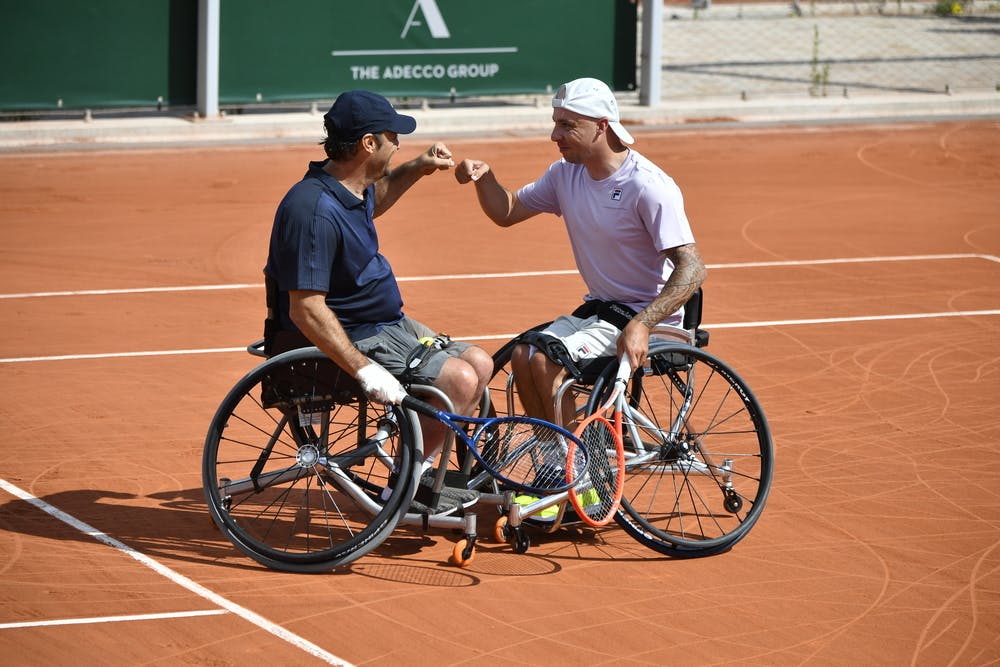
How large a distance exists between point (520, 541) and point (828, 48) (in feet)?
60.9

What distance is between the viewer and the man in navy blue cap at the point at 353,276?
5.80 m

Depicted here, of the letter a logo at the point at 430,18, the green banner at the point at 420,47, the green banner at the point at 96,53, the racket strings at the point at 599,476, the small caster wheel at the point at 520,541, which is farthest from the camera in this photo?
the letter a logo at the point at 430,18

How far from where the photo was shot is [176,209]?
13.6 meters

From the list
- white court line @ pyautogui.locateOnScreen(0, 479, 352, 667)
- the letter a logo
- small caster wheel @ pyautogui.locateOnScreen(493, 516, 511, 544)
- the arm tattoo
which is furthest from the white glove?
the letter a logo

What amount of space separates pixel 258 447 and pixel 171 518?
0.64m

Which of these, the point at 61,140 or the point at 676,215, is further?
the point at 61,140

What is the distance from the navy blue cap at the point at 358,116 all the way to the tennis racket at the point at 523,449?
1.13 m

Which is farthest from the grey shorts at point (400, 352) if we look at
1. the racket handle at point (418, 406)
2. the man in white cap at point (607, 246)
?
the man in white cap at point (607, 246)

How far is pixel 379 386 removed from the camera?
5.72m

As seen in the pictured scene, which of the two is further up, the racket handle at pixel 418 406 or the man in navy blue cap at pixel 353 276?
the man in navy blue cap at pixel 353 276

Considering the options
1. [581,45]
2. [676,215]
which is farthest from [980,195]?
[676,215]

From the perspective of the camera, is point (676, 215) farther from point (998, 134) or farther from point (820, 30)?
point (820, 30)

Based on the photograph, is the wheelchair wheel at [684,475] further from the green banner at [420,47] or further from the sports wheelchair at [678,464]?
the green banner at [420,47]

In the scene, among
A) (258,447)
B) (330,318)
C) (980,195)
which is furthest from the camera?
(980,195)
